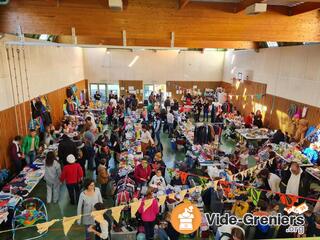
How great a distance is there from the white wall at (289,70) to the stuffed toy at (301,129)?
0.70 m

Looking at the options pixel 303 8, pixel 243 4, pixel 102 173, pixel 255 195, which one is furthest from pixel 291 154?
pixel 102 173

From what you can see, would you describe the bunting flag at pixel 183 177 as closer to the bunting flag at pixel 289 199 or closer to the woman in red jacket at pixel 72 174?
the bunting flag at pixel 289 199

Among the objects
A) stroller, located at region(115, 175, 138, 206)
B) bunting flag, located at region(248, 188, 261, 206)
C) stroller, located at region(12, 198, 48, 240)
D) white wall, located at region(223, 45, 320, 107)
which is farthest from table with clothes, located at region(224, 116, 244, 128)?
stroller, located at region(12, 198, 48, 240)

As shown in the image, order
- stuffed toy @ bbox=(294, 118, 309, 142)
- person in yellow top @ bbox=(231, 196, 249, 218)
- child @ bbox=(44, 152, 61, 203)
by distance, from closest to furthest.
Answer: person in yellow top @ bbox=(231, 196, 249, 218)
child @ bbox=(44, 152, 61, 203)
stuffed toy @ bbox=(294, 118, 309, 142)

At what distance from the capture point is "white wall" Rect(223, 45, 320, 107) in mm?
8922

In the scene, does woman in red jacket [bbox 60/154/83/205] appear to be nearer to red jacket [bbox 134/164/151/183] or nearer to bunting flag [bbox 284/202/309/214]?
red jacket [bbox 134/164/151/183]

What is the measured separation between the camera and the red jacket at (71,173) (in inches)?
229

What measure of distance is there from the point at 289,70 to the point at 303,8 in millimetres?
5651

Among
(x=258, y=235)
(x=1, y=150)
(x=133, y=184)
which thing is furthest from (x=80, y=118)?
(x=258, y=235)

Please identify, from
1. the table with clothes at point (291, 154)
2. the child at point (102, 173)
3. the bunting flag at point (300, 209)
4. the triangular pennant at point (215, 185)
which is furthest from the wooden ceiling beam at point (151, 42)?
the bunting flag at point (300, 209)

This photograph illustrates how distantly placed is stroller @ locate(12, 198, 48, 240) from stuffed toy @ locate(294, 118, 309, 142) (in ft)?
28.8

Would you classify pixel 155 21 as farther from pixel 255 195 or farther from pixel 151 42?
pixel 151 42

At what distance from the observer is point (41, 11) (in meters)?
4.95

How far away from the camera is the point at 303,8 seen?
205 inches
